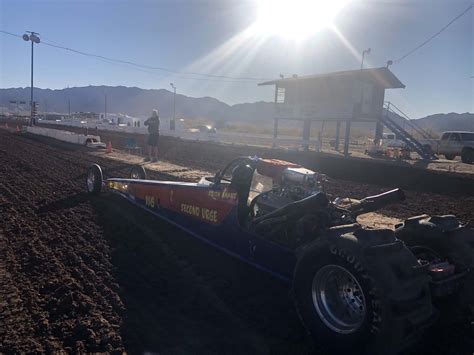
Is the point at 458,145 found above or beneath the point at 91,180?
above

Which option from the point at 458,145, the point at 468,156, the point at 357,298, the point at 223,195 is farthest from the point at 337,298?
the point at 458,145

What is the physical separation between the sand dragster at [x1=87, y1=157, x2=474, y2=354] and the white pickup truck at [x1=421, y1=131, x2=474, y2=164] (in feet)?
75.3

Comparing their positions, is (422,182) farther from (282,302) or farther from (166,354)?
(166,354)

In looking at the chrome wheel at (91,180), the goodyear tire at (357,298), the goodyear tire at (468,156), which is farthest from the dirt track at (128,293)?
the goodyear tire at (468,156)

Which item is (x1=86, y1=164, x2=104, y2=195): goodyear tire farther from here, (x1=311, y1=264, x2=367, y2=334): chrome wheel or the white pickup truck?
the white pickup truck

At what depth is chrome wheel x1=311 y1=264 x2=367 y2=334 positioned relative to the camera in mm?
3240

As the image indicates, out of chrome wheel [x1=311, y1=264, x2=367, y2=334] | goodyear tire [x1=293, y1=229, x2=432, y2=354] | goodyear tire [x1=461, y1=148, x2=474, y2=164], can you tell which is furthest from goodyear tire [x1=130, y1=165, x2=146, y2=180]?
goodyear tire [x1=461, y1=148, x2=474, y2=164]

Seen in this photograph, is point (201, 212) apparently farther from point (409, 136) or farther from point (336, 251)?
point (409, 136)

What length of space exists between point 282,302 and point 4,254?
3586 millimetres

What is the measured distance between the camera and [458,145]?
2458 centimetres

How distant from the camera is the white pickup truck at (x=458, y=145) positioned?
78.6ft

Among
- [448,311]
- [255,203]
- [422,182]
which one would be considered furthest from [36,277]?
[422,182]

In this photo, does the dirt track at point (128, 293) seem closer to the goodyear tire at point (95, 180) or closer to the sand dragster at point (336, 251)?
the sand dragster at point (336, 251)

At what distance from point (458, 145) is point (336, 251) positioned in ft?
82.4
